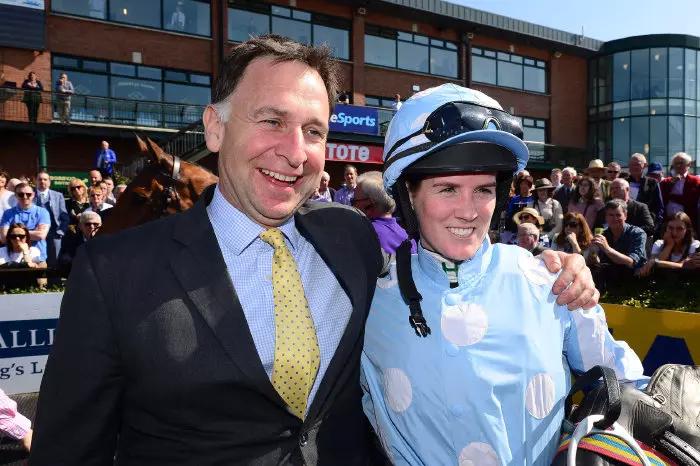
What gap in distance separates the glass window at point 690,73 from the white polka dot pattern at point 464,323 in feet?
110

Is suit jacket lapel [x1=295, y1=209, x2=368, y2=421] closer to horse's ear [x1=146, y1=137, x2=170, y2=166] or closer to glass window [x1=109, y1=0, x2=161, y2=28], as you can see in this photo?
horse's ear [x1=146, y1=137, x2=170, y2=166]

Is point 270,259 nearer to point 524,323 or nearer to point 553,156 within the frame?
point 524,323

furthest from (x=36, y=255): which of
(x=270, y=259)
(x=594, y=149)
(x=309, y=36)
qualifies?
(x=594, y=149)

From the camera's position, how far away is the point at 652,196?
7.61m

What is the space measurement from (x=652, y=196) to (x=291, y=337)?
7.40 m

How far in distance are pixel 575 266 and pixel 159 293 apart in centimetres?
124

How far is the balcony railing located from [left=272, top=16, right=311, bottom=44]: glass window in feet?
16.3

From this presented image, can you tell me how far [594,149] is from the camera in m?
30.5

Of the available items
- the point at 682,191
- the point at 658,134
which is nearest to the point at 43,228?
the point at 682,191

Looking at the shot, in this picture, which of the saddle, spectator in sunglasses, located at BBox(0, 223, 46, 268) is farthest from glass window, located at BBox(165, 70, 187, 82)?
the saddle

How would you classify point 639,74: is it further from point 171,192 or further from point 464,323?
point 464,323

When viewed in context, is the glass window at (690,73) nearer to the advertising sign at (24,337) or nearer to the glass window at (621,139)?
the glass window at (621,139)

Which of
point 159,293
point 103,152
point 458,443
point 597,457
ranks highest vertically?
point 103,152

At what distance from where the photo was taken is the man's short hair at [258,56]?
5.92 feet
